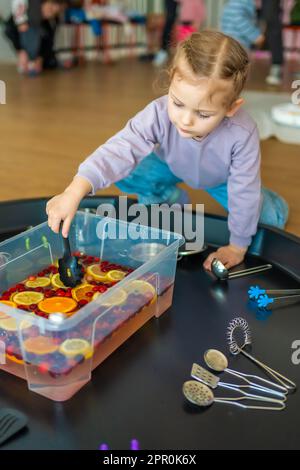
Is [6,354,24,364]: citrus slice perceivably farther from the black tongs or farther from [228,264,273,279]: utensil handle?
[228,264,273,279]: utensil handle

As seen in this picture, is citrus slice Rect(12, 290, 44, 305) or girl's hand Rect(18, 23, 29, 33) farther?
girl's hand Rect(18, 23, 29, 33)

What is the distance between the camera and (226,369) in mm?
704

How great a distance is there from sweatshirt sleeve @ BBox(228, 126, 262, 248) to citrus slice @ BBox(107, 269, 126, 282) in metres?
0.24

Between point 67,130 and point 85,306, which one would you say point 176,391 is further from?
point 67,130

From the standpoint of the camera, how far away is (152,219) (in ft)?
3.81

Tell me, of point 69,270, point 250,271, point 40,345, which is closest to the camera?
point 40,345

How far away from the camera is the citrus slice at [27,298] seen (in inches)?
31.8

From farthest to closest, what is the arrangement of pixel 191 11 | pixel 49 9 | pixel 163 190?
pixel 191 11 < pixel 49 9 < pixel 163 190

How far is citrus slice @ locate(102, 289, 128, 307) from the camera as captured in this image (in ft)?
2.28

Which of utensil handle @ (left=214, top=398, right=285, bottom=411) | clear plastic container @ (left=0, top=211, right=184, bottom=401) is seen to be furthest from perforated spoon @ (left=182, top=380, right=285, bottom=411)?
clear plastic container @ (left=0, top=211, right=184, bottom=401)

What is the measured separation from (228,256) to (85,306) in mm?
438

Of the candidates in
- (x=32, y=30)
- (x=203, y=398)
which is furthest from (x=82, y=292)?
(x=32, y=30)

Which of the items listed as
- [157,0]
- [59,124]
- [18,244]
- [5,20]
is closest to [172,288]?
[18,244]

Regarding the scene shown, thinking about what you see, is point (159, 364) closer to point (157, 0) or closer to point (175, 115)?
point (175, 115)
